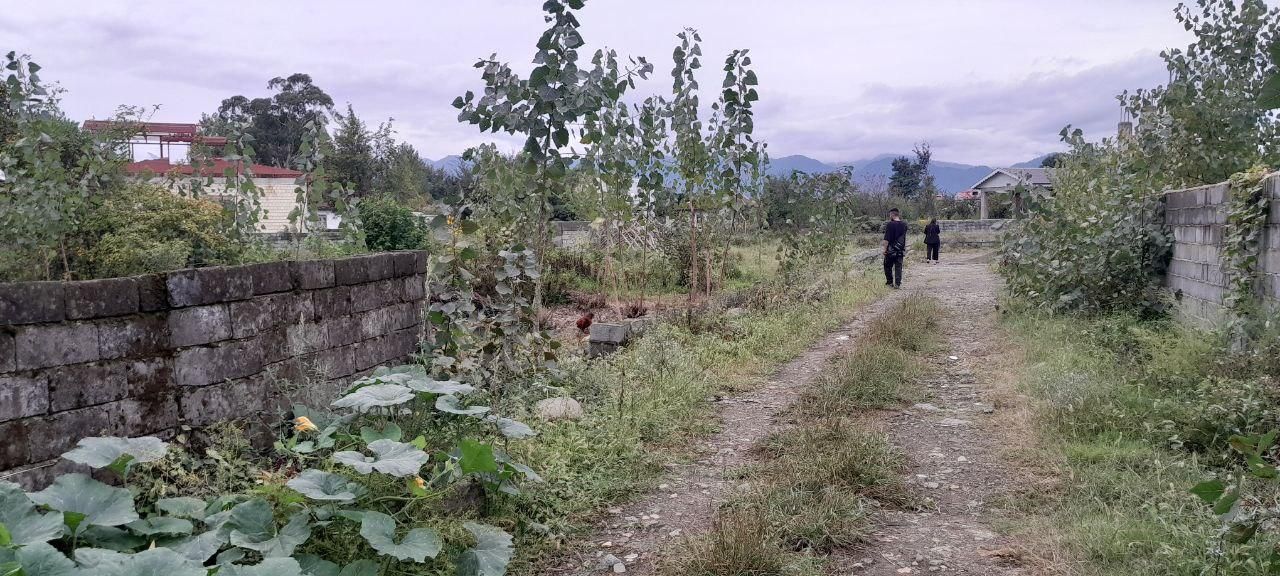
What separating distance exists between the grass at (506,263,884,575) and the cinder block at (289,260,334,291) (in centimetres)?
145

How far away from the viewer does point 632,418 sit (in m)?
4.63

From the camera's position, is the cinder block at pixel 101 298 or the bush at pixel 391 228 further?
the bush at pixel 391 228

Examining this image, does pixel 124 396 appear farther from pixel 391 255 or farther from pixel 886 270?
pixel 886 270

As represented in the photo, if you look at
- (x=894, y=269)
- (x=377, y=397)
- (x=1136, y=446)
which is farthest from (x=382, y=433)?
(x=894, y=269)

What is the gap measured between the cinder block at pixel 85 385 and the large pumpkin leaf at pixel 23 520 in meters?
0.78

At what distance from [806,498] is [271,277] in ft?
9.21

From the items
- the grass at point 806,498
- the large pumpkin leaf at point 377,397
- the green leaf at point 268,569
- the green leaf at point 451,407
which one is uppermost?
the large pumpkin leaf at point 377,397

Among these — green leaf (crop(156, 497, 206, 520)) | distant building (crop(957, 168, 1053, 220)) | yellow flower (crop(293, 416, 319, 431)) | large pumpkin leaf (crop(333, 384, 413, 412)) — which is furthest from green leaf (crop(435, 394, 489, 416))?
distant building (crop(957, 168, 1053, 220))

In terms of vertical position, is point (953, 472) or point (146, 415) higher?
point (146, 415)

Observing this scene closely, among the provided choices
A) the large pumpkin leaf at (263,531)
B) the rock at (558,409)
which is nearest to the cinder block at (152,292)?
the large pumpkin leaf at (263,531)

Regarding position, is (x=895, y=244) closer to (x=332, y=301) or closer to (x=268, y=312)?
(x=332, y=301)

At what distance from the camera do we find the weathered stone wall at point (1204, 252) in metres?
5.37

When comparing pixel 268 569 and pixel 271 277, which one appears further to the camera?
pixel 271 277

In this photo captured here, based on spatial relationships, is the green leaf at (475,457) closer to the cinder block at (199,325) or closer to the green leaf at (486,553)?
the green leaf at (486,553)
